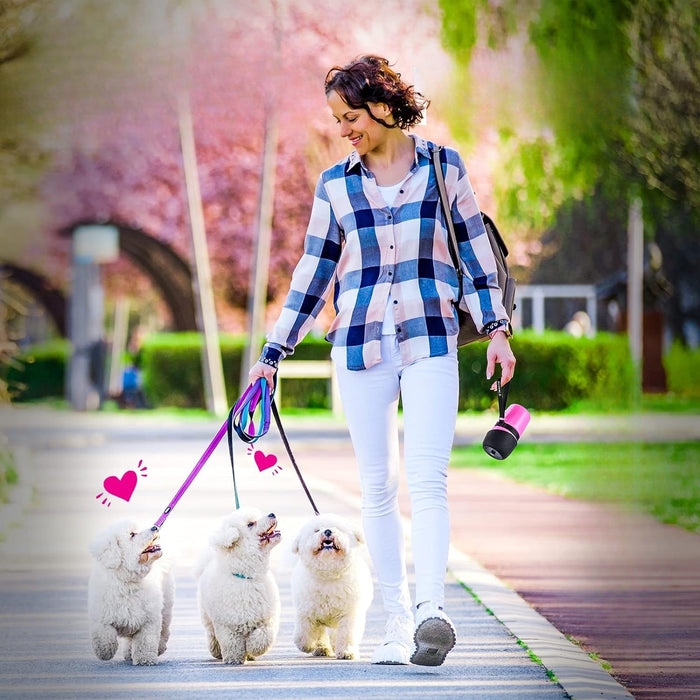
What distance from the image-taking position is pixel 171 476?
13.3 meters

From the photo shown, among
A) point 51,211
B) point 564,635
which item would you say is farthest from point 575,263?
point 564,635

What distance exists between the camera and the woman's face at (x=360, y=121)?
15.2 ft

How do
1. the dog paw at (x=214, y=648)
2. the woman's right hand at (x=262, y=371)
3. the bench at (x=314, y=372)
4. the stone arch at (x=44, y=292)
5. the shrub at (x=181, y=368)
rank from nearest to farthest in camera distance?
the woman's right hand at (x=262, y=371), the dog paw at (x=214, y=648), the bench at (x=314, y=372), the shrub at (x=181, y=368), the stone arch at (x=44, y=292)

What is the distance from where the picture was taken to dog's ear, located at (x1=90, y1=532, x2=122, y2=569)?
476 cm

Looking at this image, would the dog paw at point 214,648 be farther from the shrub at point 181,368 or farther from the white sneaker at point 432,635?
the shrub at point 181,368

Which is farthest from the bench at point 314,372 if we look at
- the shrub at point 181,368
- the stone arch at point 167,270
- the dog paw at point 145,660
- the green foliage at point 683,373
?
the dog paw at point 145,660

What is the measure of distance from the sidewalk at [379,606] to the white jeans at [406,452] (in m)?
0.31

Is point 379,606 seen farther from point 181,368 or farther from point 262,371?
point 181,368

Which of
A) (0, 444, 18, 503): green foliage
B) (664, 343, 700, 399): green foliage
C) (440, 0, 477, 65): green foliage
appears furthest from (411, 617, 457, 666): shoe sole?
(664, 343, 700, 399): green foliage

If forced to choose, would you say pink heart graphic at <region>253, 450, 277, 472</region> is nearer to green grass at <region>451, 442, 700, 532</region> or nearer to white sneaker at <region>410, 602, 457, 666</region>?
white sneaker at <region>410, 602, 457, 666</region>

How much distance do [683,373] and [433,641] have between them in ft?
87.9

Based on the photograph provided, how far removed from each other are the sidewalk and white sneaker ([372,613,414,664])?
60 mm

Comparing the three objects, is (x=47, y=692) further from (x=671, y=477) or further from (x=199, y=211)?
(x=199, y=211)

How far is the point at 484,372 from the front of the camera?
2125 cm
